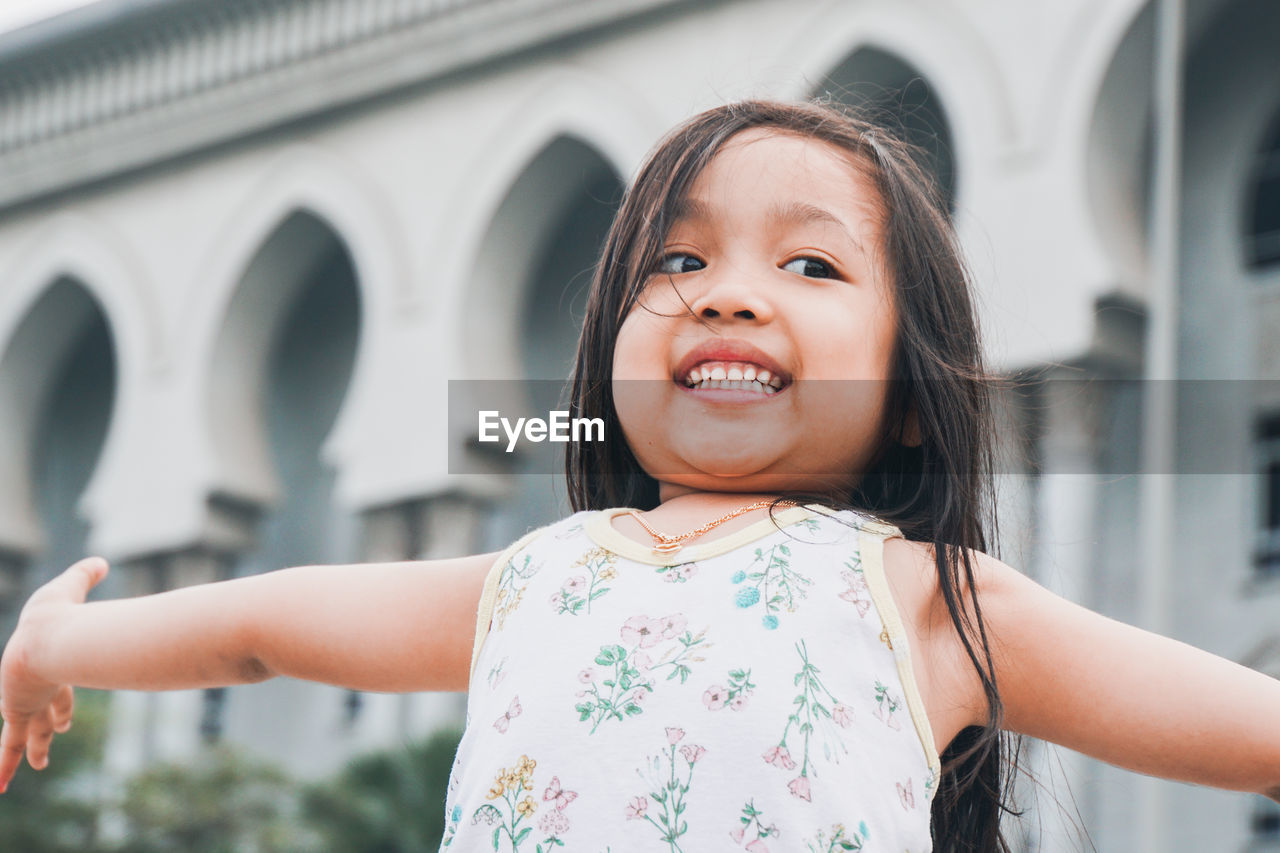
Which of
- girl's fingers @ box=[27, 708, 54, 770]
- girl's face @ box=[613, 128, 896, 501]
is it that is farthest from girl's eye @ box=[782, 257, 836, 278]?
girl's fingers @ box=[27, 708, 54, 770]

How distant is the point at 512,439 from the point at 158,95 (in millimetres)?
14422

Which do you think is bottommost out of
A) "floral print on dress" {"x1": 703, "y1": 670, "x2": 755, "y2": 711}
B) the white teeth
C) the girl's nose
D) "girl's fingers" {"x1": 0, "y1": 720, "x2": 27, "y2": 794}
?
"girl's fingers" {"x1": 0, "y1": 720, "x2": 27, "y2": 794}

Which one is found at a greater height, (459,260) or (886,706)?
(459,260)

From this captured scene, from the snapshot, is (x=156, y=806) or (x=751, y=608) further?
(x=156, y=806)

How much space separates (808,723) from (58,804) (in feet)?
36.7

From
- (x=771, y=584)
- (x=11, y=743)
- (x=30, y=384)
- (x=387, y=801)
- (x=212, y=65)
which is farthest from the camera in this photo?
(x=30, y=384)

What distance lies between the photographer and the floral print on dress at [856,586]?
1.32m

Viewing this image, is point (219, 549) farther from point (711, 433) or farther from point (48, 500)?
point (711, 433)

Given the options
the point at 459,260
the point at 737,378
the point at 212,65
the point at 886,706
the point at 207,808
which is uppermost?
the point at 212,65

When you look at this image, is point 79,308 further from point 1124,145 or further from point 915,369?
point 915,369

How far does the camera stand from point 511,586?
1440mm

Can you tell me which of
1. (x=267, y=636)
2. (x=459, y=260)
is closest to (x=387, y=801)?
(x=459, y=260)

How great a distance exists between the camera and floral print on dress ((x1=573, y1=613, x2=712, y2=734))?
1275 millimetres

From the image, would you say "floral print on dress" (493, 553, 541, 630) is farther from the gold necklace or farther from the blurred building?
the blurred building
